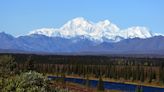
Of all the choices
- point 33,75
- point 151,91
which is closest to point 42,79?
point 33,75

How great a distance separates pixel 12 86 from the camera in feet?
132

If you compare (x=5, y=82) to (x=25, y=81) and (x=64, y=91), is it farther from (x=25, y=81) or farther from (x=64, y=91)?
(x=64, y=91)

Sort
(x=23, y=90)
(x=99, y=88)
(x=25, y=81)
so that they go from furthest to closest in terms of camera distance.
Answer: (x=99, y=88), (x=25, y=81), (x=23, y=90)

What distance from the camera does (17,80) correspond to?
41688 millimetres

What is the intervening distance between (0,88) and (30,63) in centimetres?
12501

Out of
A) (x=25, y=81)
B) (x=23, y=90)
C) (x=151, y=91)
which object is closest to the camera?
(x=23, y=90)

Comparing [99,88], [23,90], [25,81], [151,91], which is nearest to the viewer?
[23,90]

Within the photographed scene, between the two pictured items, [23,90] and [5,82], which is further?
[5,82]

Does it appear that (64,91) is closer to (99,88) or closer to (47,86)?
(47,86)

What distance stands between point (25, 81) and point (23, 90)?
9.39ft

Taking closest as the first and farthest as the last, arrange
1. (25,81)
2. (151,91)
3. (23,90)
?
1. (23,90)
2. (25,81)
3. (151,91)

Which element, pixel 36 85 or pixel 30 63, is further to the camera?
pixel 30 63

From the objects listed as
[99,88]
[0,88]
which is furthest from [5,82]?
[99,88]

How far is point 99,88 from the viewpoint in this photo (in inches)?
6491
